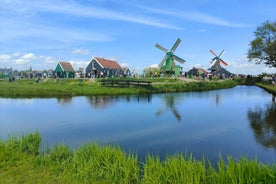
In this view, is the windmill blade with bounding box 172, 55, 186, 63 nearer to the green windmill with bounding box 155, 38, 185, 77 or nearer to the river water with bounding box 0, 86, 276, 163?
the green windmill with bounding box 155, 38, 185, 77

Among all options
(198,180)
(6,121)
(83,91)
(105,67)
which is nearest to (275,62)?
(105,67)

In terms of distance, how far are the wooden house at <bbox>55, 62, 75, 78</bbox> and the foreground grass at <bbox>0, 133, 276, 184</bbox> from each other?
190 feet

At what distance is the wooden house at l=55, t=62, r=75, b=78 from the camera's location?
6488cm

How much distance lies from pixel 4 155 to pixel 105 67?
5537 centimetres

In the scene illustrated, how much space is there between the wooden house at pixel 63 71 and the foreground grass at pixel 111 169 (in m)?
57.9

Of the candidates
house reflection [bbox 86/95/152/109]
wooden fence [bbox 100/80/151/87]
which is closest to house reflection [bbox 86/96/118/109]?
house reflection [bbox 86/95/152/109]

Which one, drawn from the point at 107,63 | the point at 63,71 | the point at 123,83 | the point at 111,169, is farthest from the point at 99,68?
the point at 111,169

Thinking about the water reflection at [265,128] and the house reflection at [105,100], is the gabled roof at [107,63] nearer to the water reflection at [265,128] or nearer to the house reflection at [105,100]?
A: the house reflection at [105,100]

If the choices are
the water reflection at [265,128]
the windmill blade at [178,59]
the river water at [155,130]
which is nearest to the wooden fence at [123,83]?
the river water at [155,130]

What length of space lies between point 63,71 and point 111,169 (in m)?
60.8

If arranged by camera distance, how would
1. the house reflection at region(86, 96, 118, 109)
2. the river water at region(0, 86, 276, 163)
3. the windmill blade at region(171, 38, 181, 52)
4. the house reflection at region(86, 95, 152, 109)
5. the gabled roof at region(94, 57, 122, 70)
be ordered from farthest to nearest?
the gabled roof at region(94, 57, 122, 70)
the windmill blade at region(171, 38, 181, 52)
the house reflection at region(86, 95, 152, 109)
the house reflection at region(86, 96, 118, 109)
the river water at region(0, 86, 276, 163)

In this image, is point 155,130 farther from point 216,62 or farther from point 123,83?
point 216,62

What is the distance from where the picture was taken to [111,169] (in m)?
6.84

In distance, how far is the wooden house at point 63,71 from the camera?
213ft
